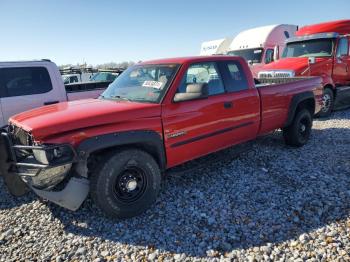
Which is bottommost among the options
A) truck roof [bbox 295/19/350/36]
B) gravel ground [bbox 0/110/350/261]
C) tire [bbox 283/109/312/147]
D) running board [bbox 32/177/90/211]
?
gravel ground [bbox 0/110/350/261]

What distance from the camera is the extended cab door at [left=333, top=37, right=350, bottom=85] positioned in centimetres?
965

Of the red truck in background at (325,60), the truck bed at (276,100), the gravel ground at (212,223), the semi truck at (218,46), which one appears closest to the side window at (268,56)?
the red truck in background at (325,60)

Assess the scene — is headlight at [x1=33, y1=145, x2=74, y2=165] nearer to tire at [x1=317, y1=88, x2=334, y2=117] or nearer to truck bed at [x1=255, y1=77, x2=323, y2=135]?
truck bed at [x1=255, y1=77, x2=323, y2=135]

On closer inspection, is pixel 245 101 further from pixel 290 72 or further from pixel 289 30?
pixel 289 30

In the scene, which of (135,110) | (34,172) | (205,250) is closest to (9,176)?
(34,172)

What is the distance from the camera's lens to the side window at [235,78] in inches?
182

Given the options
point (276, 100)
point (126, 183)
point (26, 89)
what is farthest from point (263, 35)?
point (126, 183)

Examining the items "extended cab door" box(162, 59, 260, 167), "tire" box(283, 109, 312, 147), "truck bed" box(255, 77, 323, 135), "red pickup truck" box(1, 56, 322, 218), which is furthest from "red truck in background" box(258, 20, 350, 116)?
"red pickup truck" box(1, 56, 322, 218)

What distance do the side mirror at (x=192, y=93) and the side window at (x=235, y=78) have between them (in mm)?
882

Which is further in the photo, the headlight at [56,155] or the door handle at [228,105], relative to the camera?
the door handle at [228,105]

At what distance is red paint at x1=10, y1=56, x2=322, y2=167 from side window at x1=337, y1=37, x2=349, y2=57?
18.0 feet

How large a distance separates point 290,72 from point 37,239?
8173mm

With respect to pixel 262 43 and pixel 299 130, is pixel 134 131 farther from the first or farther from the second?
pixel 262 43

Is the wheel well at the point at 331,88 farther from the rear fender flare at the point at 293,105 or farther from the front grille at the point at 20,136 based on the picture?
the front grille at the point at 20,136
